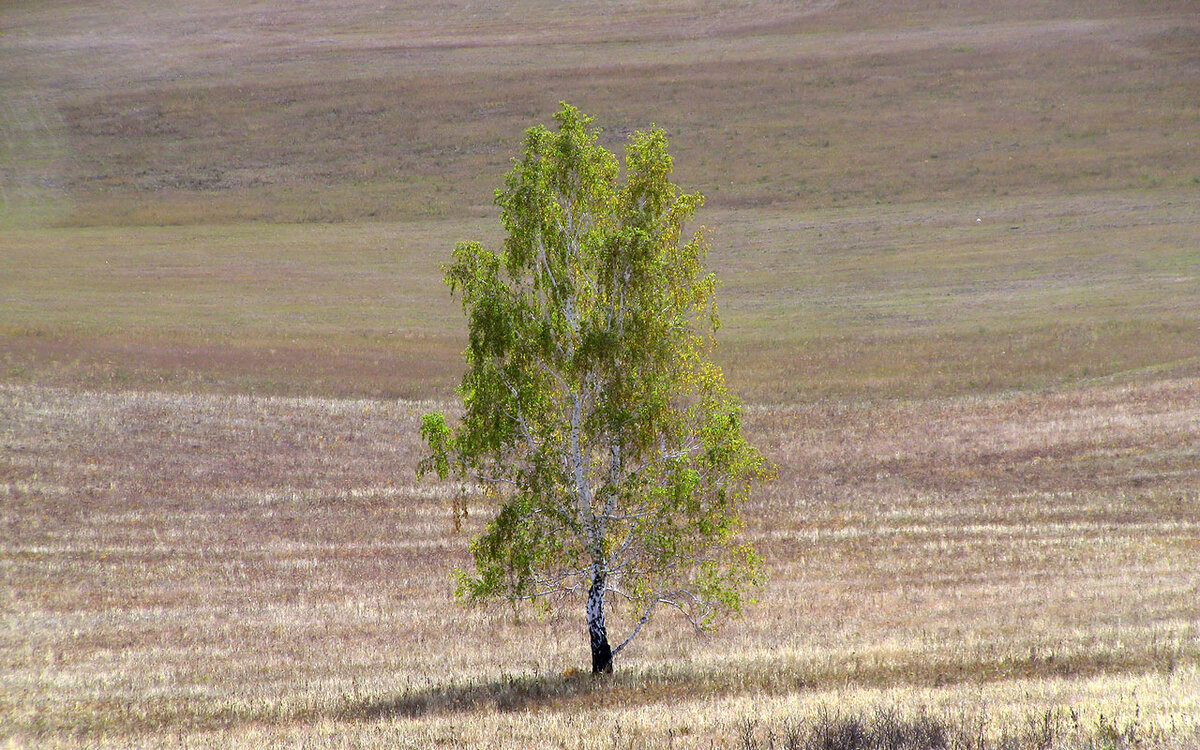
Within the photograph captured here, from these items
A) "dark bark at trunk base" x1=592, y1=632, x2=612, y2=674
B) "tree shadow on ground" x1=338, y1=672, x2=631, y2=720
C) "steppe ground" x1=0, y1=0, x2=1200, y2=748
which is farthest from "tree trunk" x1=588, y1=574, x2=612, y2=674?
"steppe ground" x1=0, y1=0, x2=1200, y2=748

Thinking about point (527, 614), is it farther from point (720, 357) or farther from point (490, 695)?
point (720, 357)

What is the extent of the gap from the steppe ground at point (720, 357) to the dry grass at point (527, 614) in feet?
0.41

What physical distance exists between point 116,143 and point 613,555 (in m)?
71.8

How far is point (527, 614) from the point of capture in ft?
67.1

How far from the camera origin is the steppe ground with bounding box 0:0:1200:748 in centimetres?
1464

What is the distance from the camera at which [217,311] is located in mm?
48625

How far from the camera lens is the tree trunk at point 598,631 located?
604 inches

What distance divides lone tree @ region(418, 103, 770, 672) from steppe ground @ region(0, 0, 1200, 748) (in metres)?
1.83

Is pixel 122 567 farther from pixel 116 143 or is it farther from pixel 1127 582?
pixel 116 143

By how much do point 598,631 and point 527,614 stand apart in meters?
5.25

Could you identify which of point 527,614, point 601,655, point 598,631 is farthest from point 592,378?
point 527,614

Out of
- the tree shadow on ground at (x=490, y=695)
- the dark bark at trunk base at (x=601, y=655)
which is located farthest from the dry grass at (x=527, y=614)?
the dark bark at trunk base at (x=601, y=655)

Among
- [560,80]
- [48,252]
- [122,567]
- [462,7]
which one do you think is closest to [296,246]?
[48,252]

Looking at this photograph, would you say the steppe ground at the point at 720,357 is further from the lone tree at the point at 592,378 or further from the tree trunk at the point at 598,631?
the lone tree at the point at 592,378
